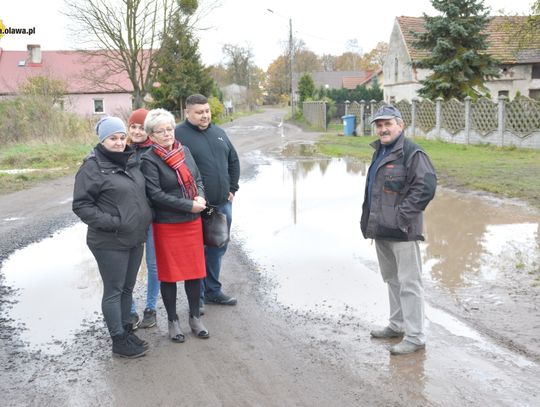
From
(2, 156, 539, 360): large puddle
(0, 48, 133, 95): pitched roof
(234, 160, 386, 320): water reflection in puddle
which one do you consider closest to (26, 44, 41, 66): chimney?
(0, 48, 133, 95): pitched roof

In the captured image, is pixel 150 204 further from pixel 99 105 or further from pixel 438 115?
pixel 99 105

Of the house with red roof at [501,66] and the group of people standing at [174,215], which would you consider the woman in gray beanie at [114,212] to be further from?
the house with red roof at [501,66]

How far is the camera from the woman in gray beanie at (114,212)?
420 centimetres

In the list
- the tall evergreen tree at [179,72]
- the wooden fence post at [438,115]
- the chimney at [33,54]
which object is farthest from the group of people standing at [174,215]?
the chimney at [33,54]

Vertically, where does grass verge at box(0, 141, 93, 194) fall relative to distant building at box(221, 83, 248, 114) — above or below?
below

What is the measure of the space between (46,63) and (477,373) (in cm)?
5573

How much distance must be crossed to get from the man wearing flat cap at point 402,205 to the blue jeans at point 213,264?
5.11 ft

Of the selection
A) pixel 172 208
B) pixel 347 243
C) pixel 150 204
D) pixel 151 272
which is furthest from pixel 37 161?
pixel 172 208

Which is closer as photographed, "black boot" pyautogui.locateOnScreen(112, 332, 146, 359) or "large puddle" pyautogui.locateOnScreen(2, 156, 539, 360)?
"black boot" pyautogui.locateOnScreen(112, 332, 146, 359)

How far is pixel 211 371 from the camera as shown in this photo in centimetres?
419

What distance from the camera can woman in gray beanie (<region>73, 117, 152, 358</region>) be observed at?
165 inches

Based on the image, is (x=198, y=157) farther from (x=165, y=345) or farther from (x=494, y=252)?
(x=494, y=252)

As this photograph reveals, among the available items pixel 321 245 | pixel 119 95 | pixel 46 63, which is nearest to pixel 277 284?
pixel 321 245

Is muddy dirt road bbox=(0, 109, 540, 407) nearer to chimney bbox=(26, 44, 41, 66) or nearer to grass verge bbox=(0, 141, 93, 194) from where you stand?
grass verge bbox=(0, 141, 93, 194)
